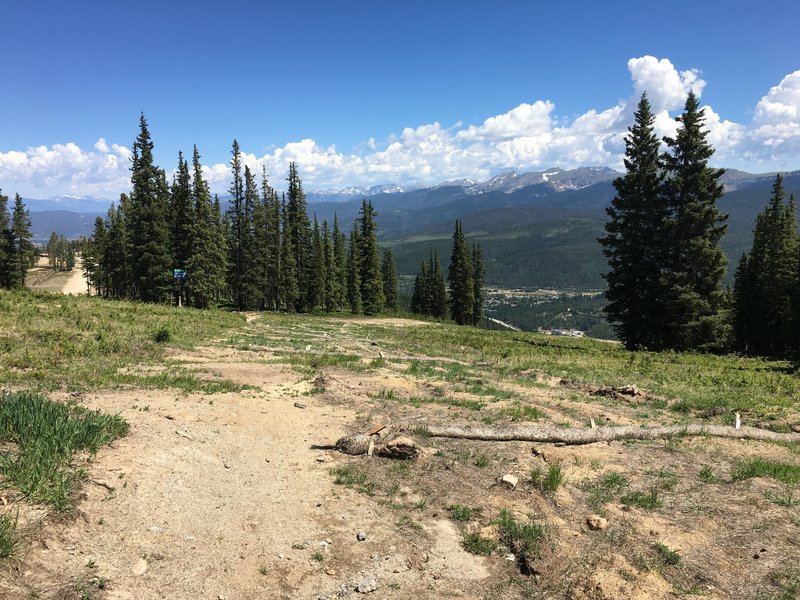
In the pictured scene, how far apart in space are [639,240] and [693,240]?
14.3 ft

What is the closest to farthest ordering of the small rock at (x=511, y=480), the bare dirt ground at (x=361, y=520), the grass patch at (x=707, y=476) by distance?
the bare dirt ground at (x=361, y=520)
the small rock at (x=511, y=480)
the grass patch at (x=707, y=476)

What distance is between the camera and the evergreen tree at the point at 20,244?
2835 inches

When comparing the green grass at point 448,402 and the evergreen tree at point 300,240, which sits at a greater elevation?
the evergreen tree at point 300,240

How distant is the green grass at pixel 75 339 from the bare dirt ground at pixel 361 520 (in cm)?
280

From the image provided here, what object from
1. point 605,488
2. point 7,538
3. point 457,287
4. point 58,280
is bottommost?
point 605,488

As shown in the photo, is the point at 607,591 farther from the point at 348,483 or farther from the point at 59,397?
the point at 59,397

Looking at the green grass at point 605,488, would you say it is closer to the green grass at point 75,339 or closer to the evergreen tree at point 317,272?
the green grass at point 75,339

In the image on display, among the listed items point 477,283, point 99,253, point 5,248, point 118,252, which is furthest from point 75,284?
point 477,283

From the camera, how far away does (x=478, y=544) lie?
778 cm

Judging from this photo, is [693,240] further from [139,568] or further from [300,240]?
[300,240]

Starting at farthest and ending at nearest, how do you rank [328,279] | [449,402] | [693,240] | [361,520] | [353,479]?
[328,279]
[693,240]
[449,402]
[353,479]
[361,520]

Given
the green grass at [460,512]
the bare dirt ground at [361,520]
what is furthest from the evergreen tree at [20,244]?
the green grass at [460,512]

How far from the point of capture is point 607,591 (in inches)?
254

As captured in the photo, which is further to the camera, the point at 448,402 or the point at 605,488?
the point at 448,402
